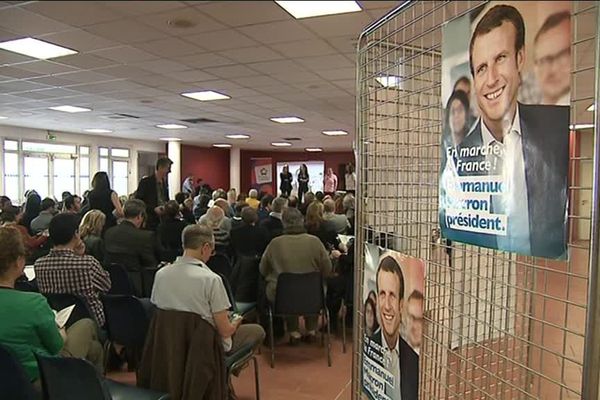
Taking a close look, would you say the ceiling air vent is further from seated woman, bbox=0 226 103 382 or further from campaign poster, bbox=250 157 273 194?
campaign poster, bbox=250 157 273 194

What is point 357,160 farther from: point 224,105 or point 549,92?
point 224,105

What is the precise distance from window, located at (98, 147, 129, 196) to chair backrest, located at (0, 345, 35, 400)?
13549 mm

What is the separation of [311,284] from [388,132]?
2638 mm

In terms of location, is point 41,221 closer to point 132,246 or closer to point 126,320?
point 132,246

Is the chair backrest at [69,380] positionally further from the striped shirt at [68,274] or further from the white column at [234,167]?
the white column at [234,167]

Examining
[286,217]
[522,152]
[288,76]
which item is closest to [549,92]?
[522,152]

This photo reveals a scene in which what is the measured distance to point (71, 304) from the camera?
2.91 m

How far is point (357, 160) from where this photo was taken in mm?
1498

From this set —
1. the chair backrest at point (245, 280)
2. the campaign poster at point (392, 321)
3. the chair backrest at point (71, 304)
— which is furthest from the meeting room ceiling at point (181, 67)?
the chair backrest at point (245, 280)

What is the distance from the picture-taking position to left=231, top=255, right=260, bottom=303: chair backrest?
14.7 ft

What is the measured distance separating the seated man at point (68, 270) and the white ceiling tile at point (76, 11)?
2.76 m

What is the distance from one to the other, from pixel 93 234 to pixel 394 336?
411 centimetres

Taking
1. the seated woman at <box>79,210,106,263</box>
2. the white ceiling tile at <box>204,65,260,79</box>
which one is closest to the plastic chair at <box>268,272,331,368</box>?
the seated woman at <box>79,210,106,263</box>

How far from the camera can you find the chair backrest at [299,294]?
155 inches
